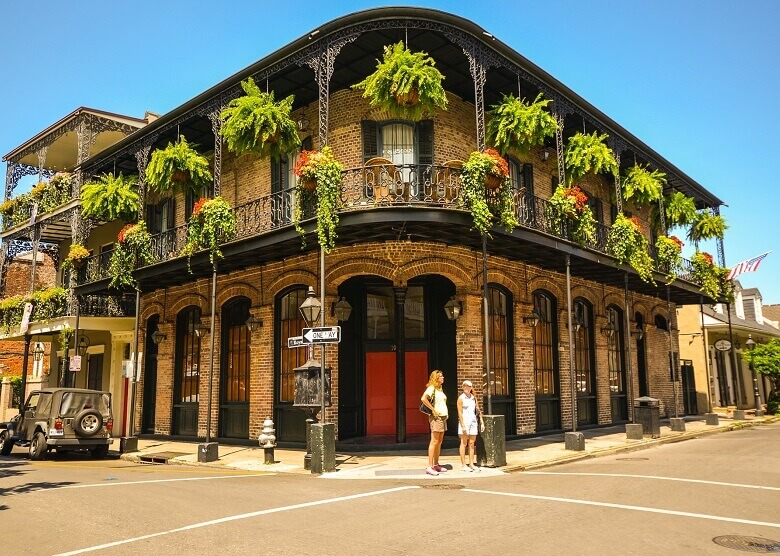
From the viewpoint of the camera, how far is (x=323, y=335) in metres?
11.5

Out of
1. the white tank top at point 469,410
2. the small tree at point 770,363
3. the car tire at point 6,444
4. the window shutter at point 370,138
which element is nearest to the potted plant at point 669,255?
the small tree at point 770,363

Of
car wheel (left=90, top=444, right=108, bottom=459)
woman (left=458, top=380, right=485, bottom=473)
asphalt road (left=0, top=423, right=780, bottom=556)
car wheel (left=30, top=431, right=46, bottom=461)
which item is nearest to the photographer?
asphalt road (left=0, top=423, right=780, bottom=556)

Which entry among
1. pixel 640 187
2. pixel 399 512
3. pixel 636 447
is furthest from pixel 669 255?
pixel 399 512

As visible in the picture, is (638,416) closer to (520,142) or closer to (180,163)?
(520,142)

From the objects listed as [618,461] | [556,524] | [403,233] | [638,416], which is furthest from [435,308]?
[556,524]

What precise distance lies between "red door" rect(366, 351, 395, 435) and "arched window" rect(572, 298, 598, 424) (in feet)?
21.4

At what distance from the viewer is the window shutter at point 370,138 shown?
14789 mm

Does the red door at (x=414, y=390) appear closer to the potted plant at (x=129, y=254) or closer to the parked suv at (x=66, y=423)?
the parked suv at (x=66, y=423)

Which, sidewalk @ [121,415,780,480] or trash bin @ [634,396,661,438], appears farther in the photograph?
trash bin @ [634,396,661,438]

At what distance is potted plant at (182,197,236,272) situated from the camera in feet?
48.4

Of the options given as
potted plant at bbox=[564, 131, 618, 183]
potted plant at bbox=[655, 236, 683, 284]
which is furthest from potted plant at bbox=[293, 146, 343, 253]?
potted plant at bbox=[655, 236, 683, 284]

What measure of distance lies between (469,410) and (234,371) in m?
8.44

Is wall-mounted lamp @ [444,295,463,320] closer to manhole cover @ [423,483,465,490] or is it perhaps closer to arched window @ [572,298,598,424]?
manhole cover @ [423,483,465,490]

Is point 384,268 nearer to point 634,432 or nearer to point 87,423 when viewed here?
point 634,432
